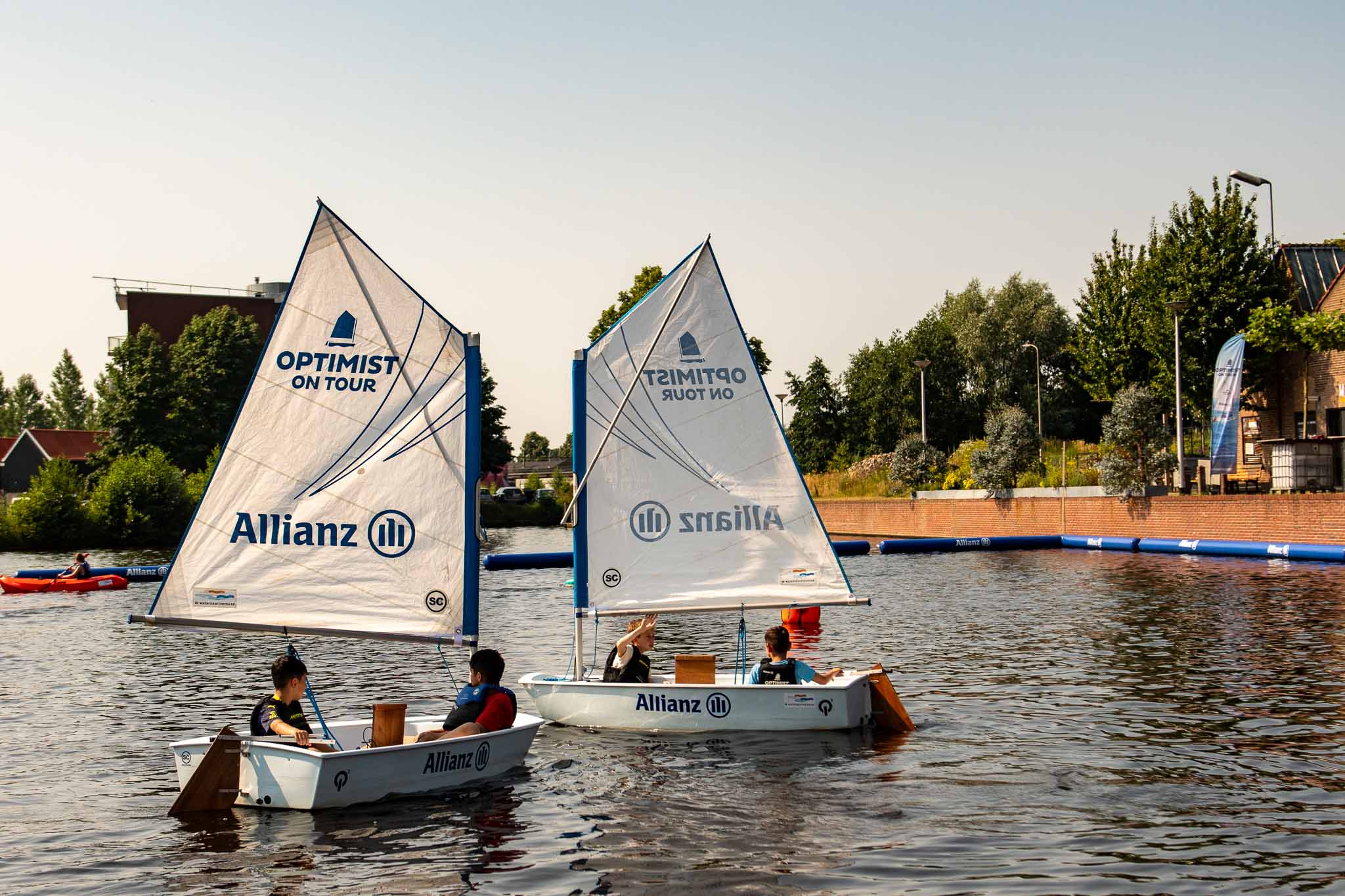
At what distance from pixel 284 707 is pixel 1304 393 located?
5798 centimetres

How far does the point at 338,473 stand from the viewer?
53.6 ft

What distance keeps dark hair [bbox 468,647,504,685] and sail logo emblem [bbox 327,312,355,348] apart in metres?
4.57

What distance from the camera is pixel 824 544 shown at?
68.8ft

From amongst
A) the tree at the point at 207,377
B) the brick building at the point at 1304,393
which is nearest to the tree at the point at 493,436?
the tree at the point at 207,377

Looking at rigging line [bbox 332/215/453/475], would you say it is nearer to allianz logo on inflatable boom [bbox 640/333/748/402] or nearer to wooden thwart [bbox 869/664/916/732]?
allianz logo on inflatable boom [bbox 640/333/748/402]

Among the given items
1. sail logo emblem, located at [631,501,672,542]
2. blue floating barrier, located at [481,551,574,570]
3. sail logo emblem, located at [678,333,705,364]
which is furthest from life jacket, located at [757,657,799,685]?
blue floating barrier, located at [481,551,574,570]

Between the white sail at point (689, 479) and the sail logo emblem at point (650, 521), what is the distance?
0.02 m

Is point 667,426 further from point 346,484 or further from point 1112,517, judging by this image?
point 1112,517

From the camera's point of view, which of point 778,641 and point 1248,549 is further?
point 1248,549

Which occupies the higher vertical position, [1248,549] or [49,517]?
[49,517]

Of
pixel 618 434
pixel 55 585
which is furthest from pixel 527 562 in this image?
pixel 618 434

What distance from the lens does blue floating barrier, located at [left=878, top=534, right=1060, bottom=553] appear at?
64625 millimetres

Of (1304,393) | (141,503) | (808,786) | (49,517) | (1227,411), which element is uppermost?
(1304,393)

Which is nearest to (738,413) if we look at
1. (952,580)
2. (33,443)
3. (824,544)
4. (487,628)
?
(824,544)
